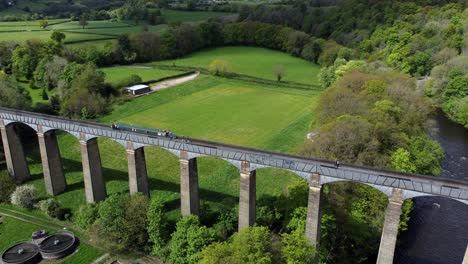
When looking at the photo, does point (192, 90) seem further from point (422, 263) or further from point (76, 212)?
point (422, 263)

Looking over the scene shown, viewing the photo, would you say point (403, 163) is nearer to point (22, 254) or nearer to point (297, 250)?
point (297, 250)

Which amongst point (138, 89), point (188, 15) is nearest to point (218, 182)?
point (138, 89)

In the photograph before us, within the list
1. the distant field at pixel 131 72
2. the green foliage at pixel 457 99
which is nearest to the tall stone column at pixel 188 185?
the green foliage at pixel 457 99

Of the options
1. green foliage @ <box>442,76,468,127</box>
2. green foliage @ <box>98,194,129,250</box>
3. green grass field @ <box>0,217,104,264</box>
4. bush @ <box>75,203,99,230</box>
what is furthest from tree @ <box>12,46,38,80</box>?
green foliage @ <box>442,76,468,127</box>

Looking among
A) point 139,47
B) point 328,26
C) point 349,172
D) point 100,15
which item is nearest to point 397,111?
point 349,172

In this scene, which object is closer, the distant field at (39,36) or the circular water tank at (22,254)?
the circular water tank at (22,254)

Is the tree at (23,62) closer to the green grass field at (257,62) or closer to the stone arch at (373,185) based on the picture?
the green grass field at (257,62)

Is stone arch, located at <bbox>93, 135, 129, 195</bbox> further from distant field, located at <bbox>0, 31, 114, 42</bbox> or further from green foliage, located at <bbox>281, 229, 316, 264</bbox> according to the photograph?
distant field, located at <bbox>0, 31, 114, 42</bbox>
